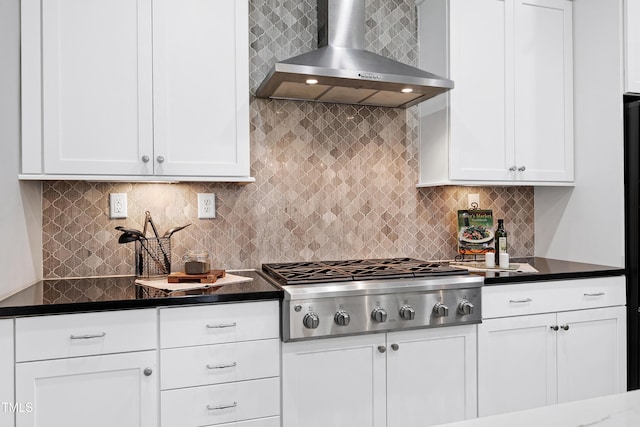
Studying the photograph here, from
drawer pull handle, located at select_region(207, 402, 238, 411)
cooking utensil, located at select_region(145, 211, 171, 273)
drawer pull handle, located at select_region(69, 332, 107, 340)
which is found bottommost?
drawer pull handle, located at select_region(207, 402, 238, 411)

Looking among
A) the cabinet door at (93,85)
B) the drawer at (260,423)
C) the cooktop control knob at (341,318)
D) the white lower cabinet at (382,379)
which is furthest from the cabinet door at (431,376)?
the cabinet door at (93,85)

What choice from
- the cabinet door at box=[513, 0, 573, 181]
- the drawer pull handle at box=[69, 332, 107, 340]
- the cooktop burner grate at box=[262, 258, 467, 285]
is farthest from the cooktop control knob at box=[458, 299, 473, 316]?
the drawer pull handle at box=[69, 332, 107, 340]

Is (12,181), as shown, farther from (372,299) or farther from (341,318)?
(372,299)

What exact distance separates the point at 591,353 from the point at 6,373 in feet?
8.79

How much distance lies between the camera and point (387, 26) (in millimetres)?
2852

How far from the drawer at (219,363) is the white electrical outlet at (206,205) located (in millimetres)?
845

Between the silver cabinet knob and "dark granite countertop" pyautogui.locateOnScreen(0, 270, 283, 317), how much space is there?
84cm

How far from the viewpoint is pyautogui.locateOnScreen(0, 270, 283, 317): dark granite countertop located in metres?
1.71

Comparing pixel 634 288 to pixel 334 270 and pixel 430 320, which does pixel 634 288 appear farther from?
pixel 334 270

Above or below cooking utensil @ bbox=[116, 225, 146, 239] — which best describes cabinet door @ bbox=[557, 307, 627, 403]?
below

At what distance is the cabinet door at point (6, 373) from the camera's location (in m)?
1.66

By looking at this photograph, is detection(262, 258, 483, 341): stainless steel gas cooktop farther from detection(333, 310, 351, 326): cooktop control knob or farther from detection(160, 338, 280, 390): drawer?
detection(160, 338, 280, 390): drawer

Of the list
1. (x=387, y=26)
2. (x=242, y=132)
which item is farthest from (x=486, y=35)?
(x=242, y=132)

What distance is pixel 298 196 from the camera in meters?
2.69
